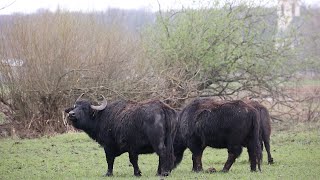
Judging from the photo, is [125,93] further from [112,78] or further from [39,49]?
[39,49]

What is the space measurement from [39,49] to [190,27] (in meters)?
7.57

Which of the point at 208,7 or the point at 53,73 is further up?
the point at 208,7

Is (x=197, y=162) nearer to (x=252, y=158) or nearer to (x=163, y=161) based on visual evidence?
(x=252, y=158)

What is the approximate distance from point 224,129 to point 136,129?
6.96 ft

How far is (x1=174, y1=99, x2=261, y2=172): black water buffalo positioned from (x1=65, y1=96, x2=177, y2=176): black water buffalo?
0.92 metres

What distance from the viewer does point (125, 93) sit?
2727 centimetres

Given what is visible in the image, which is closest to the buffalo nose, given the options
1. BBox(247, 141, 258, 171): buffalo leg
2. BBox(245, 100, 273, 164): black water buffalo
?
BBox(247, 141, 258, 171): buffalo leg

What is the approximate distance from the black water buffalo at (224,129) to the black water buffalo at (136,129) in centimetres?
92

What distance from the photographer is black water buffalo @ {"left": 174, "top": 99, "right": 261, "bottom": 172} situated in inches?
616

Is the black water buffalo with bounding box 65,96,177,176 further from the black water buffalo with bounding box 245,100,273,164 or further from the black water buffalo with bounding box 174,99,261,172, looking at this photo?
the black water buffalo with bounding box 245,100,273,164

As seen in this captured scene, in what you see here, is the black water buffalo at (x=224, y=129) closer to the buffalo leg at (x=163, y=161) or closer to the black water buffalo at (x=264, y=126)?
the buffalo leg at (x=163, y=161)

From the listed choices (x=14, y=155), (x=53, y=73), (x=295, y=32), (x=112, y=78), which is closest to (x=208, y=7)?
(x=295, y=32)

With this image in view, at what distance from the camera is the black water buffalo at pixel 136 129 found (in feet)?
49.8

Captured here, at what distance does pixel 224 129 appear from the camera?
1577cm
